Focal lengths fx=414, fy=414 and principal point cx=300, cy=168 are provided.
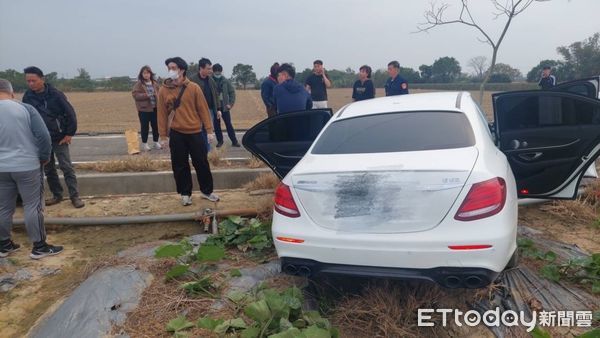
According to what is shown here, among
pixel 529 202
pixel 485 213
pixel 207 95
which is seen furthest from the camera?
pixel 207 95

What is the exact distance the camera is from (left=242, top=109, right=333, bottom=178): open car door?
421 cm

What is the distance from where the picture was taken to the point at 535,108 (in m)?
4.14

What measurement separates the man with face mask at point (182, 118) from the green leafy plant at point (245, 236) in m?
1.14

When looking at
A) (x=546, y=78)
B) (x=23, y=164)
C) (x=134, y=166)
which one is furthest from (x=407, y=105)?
(x=546, y=78)

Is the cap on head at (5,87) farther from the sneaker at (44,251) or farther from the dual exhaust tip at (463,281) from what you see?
the dual exhaust tip at (463,281)

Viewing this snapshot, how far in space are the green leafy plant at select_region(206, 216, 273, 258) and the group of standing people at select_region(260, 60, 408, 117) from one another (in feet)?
7.61

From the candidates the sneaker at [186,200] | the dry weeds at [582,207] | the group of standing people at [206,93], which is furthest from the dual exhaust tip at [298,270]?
the group of standing people at [206,93]

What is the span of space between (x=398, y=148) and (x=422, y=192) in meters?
0.53

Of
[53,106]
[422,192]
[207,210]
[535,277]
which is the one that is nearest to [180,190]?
[207,210]

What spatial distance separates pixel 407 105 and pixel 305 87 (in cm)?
501

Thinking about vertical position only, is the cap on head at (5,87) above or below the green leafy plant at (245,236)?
above

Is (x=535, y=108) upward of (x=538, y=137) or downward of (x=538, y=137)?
upward

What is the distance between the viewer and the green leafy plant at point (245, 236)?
3902 mm

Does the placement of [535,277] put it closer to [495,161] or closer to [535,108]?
[495,161]
